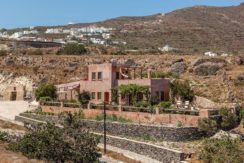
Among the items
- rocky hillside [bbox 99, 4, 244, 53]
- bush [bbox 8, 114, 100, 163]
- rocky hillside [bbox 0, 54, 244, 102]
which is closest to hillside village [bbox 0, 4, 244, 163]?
bush [bbox 8, 114, 100, 163]

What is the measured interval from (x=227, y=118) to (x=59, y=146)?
18036 millimetres

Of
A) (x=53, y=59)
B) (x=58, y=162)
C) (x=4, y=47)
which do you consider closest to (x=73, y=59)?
(x=53, y=59)

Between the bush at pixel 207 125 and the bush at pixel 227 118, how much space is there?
1.71 metres

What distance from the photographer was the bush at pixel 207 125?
125ft

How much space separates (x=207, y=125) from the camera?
126ft

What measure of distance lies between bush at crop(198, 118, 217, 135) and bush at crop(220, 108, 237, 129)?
1.71 metres

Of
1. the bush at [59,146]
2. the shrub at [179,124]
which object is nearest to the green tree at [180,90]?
the shrub at [179,124]

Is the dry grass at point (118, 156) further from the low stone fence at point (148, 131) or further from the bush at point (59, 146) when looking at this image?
the bush at point (59, 146)

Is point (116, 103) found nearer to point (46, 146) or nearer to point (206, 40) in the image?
point (46, 146)

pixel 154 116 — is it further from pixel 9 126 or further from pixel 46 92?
pixel 46 92

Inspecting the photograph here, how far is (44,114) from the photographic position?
48000 millimetres

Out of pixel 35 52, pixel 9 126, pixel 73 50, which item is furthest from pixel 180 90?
pixel 35 52

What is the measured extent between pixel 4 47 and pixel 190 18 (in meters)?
69.8

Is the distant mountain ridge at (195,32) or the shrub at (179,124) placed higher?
the distant mountain ridge at (195,32)
